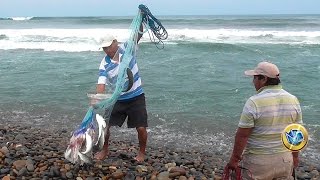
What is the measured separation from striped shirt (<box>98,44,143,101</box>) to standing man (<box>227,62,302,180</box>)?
82.1 inches

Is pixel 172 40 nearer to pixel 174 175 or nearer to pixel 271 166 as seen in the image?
pixel 174 175

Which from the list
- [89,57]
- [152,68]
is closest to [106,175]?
[152,68]

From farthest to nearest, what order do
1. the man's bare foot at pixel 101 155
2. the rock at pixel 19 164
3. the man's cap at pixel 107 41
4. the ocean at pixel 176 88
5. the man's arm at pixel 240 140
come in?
the ocean at pixel 176 88 < the man's bare foot at pixel 101 155 < the rock at pixel 19 164 < the man's cap at pixel 107 41 < the man's arm at pixel 240 140

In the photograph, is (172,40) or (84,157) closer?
(84,157)

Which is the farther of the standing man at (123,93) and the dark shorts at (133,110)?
the dark shorts at (133,110)

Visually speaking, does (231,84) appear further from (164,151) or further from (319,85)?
(164,151)

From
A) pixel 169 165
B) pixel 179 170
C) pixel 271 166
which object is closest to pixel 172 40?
pixel 169 165

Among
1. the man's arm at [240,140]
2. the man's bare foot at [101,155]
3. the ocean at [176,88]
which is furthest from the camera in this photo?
the ocean at [176,88]

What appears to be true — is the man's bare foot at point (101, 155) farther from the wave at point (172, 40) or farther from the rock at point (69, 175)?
the wave at point (172, 40)

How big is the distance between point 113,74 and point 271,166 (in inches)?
100

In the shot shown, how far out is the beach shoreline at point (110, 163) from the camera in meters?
5.45

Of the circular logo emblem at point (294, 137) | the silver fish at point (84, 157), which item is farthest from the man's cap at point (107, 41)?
the circular logo emblem at point (294, 137)

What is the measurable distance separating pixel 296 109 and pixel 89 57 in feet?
61.2

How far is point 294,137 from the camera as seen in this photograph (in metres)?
3.39
